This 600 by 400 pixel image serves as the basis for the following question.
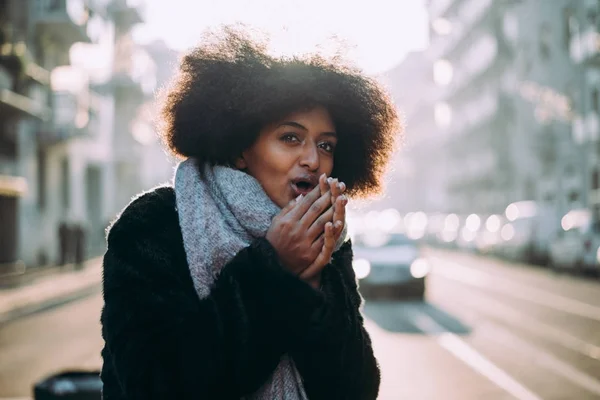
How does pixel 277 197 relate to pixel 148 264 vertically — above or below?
above

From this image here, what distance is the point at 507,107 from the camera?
1957 inches

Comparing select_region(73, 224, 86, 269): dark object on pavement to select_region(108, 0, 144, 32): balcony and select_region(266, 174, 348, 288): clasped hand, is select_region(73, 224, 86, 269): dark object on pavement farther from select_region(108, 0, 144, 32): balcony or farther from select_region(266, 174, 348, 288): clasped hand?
select_region(266, 174, 348, 288): clasped hand

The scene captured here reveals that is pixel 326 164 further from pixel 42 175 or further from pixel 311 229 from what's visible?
pixel 42 175

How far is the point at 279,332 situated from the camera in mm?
1911

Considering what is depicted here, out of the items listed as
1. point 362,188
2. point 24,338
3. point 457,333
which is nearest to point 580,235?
point 457,333

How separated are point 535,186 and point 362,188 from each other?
43.7 m

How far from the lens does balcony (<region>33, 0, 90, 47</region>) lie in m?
28.9

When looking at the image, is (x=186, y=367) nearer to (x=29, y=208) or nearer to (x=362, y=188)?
(x=362, y=188)

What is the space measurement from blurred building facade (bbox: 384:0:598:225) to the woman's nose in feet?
72.3

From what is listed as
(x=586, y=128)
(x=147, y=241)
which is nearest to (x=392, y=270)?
(x=147, y=241)

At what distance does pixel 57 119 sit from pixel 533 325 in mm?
22243

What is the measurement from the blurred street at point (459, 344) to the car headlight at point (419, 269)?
1.96 ft

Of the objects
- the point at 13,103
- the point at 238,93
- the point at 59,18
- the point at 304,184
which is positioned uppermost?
the point at 59,18

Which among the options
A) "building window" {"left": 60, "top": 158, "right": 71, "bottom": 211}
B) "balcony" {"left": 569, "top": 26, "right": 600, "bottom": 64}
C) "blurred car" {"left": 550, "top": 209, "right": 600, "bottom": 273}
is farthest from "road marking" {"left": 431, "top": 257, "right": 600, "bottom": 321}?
"building window" {"left": 60, "top": 158, "right": 71, "bottom": 211}
